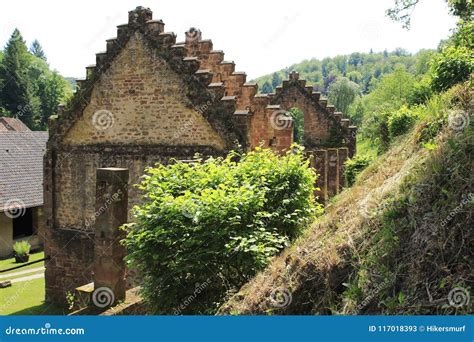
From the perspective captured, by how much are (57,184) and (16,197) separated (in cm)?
1291

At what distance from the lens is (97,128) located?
52.3 feet

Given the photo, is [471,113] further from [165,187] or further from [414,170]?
[165,187]

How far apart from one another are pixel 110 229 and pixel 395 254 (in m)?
6.30

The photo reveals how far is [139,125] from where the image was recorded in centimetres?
1512

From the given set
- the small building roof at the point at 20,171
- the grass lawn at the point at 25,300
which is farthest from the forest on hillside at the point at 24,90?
the grass lawn at the point at 25,300

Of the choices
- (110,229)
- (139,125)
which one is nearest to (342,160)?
(139,125)

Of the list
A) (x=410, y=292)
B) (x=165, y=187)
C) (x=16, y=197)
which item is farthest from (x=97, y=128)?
(x=16, y=197)

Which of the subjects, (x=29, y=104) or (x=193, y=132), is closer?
(x=193, y=132)

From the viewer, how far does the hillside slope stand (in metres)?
5.10

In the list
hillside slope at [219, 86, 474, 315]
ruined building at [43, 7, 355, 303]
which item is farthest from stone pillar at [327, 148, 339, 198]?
hillside slope at [219, 86, 474, 315]

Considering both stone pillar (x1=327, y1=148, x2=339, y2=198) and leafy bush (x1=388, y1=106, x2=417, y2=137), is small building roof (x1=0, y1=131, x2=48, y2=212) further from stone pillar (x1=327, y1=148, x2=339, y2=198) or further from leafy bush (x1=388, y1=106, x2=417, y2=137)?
leafy bush (x1=388, y1=106, x2=417, y2=137)

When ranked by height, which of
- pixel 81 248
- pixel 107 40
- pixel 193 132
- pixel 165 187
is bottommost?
pixel 81 248

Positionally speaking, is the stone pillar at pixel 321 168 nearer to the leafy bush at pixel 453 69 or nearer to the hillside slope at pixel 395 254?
the leafy bush at pixel 453 69

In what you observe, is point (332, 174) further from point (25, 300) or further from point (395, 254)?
point (25, 300)
